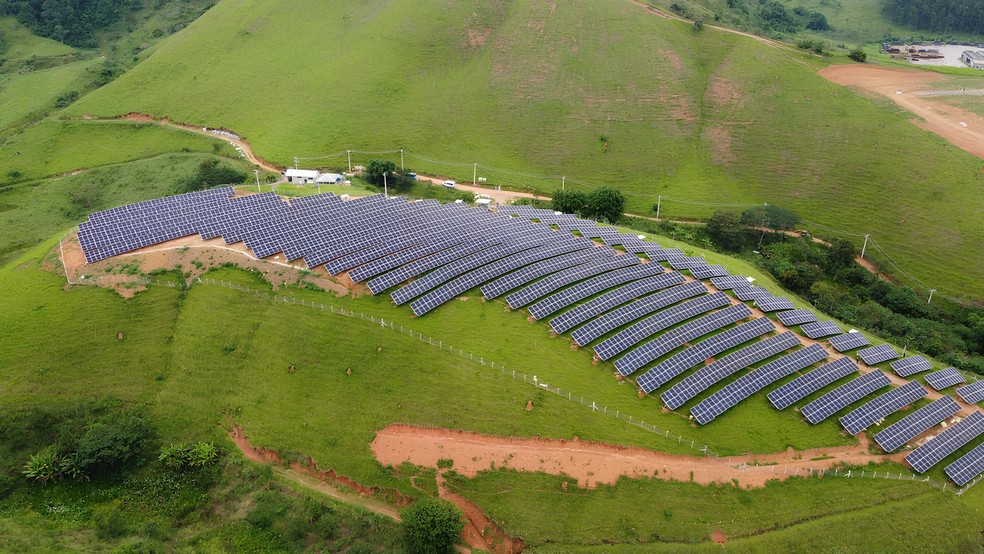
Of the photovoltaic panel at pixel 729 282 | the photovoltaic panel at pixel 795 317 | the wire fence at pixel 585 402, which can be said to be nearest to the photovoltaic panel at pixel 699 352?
the photovoltaic panel at pixel 795 317

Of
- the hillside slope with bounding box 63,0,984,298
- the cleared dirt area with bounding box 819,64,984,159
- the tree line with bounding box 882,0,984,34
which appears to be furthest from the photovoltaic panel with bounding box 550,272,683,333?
the tree line with bounding box 882,0,984,34

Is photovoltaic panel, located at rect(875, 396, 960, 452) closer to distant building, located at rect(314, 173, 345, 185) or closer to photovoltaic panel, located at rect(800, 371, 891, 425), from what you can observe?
photovoltaic panel, located at rect(800, 371, 891, 425)

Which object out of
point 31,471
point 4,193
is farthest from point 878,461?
point 4,193

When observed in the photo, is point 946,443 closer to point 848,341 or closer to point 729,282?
point 848,341

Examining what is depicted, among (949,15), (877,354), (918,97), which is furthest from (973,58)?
(877,354)

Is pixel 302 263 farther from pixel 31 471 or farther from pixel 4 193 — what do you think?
pixel 4 193

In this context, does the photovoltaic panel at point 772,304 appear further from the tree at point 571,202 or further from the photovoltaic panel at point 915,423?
Result: the tree at point 571,202
